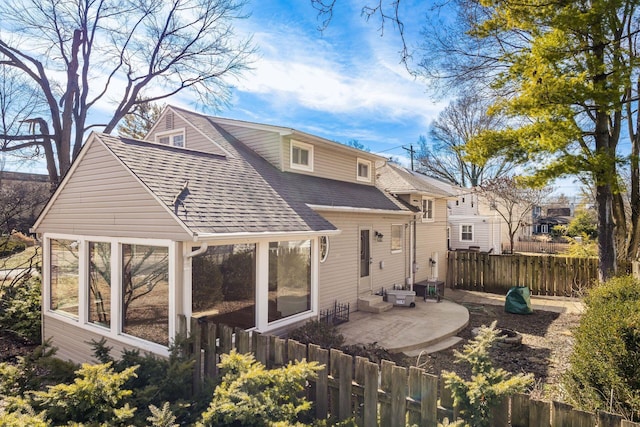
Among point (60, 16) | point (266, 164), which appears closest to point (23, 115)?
point (60, 16)

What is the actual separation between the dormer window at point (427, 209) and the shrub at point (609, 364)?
453 inches

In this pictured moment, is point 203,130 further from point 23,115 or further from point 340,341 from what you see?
point 23,115

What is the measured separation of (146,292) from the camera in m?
6.27

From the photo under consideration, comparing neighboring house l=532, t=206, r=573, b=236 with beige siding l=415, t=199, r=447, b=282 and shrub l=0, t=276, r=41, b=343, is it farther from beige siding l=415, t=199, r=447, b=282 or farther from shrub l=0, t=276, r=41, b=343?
shrub l=0, t=276, r=41, b=343

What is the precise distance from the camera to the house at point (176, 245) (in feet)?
19.4

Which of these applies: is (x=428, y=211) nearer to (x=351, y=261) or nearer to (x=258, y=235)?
(x=351, y=261)

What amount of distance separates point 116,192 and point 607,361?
7548 mm

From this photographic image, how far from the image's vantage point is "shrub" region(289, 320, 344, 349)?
6907 millimetres

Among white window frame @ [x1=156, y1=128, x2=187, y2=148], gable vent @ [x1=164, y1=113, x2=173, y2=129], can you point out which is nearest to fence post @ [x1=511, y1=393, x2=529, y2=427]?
white window frame @ [x1=156, y1=128, x2=187, y2=148]

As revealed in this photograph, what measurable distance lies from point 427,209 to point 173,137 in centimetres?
1106

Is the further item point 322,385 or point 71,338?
point 71,338

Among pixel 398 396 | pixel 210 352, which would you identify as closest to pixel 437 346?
pixel 398 396

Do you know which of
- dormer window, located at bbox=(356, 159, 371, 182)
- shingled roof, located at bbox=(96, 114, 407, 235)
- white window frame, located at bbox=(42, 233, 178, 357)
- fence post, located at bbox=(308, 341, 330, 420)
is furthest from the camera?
dormer window, located at bbox=(356, 159, 371, 182)

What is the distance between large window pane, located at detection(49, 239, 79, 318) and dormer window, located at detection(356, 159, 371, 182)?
9.74m
